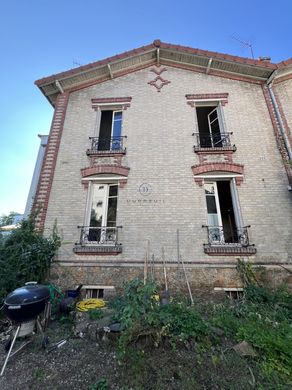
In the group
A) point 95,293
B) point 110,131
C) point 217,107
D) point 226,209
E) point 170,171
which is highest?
point 217,107

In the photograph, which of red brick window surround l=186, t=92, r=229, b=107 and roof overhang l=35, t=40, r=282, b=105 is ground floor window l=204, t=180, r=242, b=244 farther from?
roof overhang l=35, t=40, r=282, b=105

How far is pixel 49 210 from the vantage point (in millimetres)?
7043

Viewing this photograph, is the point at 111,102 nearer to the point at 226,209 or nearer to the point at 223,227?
the point at 226,209

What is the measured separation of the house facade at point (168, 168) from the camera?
6.34 metres

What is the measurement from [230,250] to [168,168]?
336cm

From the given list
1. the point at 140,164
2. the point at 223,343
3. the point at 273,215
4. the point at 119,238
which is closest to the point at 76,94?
the point at 140,164

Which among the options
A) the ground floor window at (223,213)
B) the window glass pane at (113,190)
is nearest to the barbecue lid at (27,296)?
the window glass pane at (113,190)

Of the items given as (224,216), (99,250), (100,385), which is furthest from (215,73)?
(100,385)

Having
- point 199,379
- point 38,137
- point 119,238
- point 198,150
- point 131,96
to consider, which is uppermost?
point 131,96

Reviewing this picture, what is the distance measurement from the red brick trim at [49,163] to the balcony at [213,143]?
5265 millimetres

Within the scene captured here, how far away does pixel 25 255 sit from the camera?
594cm

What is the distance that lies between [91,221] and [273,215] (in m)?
5.96

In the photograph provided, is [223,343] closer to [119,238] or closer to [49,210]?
[119,238]

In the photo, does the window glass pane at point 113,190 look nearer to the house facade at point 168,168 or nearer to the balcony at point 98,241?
the house facade at point 168,168
